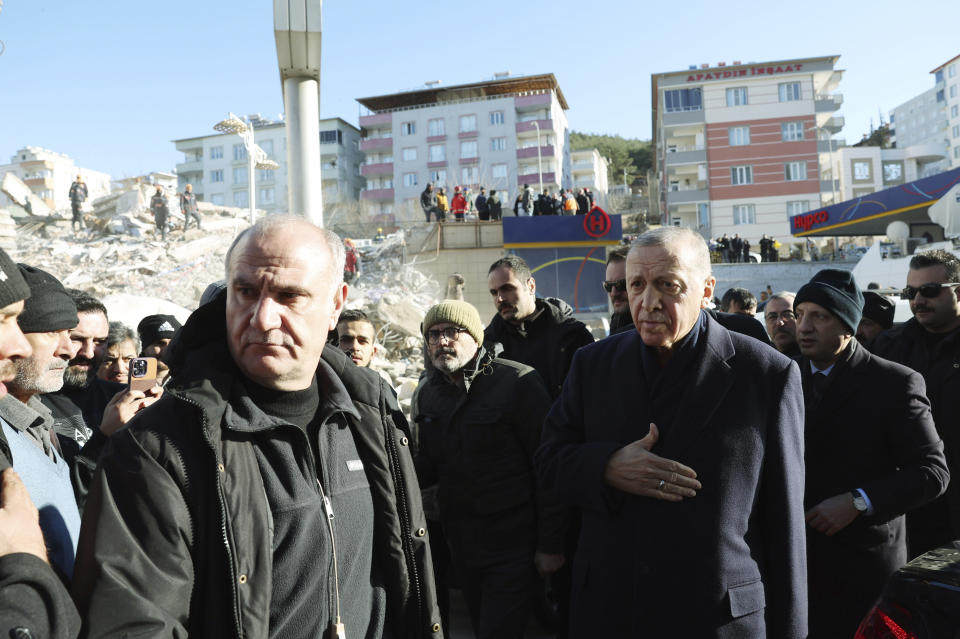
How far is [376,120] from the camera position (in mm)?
69438

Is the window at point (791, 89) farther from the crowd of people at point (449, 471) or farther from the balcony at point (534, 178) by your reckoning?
the crowd of people at point (449, 471)

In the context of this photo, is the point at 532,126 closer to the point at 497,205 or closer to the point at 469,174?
the point at 469,174

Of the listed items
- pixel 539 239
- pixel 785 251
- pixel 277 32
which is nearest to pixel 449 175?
pixel 785 251

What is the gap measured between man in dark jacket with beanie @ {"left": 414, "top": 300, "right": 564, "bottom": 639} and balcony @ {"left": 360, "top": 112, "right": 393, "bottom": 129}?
68.7 metres

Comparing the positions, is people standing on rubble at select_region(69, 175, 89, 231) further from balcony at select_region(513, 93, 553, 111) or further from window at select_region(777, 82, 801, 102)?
window at select_region(777, 82, 801, 102)

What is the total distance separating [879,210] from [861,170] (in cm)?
5039

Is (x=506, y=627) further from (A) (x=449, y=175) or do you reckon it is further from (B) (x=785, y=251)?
(A) (x=449, y=175)

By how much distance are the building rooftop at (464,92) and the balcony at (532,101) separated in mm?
2190

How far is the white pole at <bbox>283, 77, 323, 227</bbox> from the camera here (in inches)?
216

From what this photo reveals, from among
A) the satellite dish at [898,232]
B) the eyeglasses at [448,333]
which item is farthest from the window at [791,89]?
the eyeglasses at [448,333]

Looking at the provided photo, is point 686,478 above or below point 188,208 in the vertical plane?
below

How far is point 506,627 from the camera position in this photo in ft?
12.0

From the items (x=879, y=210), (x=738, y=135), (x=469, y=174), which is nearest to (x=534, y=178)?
(x=469, y=174)

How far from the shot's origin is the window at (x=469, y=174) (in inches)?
2603
